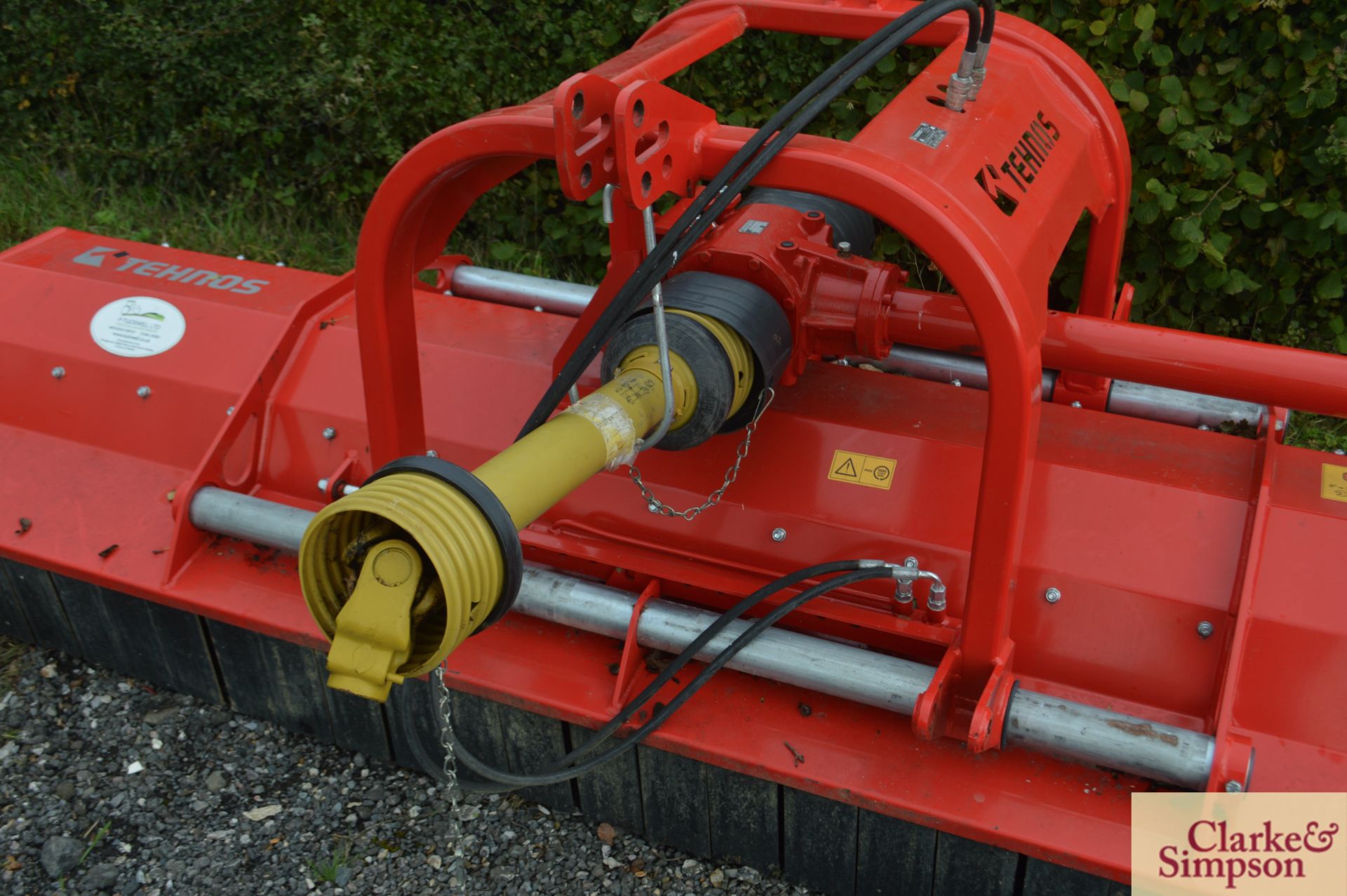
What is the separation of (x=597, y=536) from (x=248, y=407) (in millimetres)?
894

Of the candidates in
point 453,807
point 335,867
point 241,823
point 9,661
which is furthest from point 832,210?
point 9,661

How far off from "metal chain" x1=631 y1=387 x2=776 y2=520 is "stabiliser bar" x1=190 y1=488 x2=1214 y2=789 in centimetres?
18

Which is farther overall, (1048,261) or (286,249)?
(286,249)

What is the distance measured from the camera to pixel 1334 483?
2213 millimetres

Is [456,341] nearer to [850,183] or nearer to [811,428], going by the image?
[811,428]

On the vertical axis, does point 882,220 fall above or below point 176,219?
above

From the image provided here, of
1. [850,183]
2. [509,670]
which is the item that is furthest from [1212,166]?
[509,670]

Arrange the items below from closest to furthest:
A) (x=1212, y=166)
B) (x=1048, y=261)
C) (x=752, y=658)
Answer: (x=1048, y=261) < (x=752, y=658) < (x=1212, y=166)

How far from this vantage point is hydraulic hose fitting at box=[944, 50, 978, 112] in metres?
2.02

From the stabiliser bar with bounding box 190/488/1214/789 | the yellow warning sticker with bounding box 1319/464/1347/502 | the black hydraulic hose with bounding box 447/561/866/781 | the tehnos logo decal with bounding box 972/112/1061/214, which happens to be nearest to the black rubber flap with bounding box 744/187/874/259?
the tehnos logo decal with bounding box 972/112/1061/214

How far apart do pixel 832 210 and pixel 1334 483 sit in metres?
1.09

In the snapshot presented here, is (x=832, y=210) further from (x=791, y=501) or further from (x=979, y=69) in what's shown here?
(x=791, y=501)

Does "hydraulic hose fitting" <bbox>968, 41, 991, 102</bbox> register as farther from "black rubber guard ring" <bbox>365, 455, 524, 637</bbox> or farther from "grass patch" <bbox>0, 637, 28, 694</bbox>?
"grass patch" <bbox>0, 637, 28, 694</bbox>

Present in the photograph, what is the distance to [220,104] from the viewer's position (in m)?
4.64
